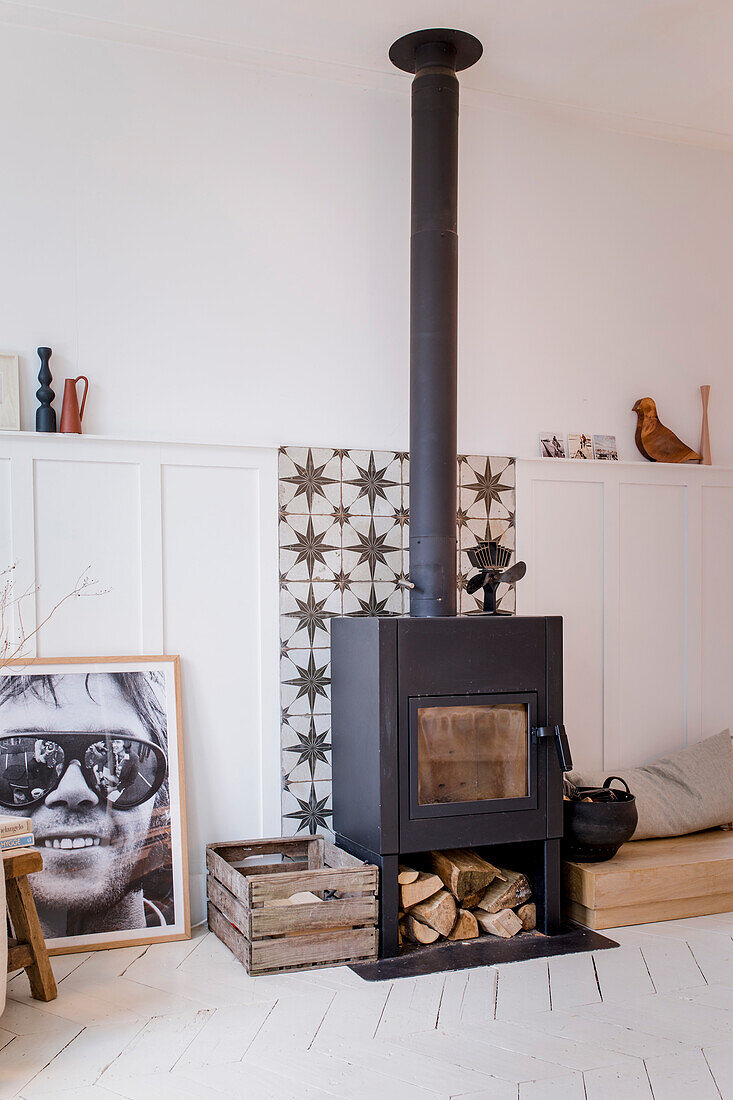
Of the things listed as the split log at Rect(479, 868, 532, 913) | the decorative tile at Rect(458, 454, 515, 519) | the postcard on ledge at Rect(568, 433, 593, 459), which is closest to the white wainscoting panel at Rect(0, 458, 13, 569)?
the decorative tile at Rect(458, 454, 515, 519)

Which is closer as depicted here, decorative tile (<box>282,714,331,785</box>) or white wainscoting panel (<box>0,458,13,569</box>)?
white wainscoting panel (<box>0,458,13,569</box>)

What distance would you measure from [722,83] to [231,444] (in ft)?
7.24

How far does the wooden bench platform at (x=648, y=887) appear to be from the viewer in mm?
3062

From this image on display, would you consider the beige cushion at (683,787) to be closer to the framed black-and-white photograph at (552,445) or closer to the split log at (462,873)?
the split log at (462,873)

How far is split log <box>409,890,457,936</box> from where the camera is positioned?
9.53ft

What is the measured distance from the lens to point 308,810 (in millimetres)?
3318

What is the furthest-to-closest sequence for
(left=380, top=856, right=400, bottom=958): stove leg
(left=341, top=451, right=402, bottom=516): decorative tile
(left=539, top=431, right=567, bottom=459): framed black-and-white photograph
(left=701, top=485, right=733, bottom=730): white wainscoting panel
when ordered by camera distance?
1. (left=701, top=485, right=733, bottom=730): white wainscoting panel
2. (left=539, top=431, right=567, bottom=459): framed black-and-white photograph
3. (left=341, top=451, right=402, bottom=516): decorative tile
4. (left=380, top=856, right=400, bottom=958): stove leg

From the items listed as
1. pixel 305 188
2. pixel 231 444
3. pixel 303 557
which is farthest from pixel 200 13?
pixel 303 557

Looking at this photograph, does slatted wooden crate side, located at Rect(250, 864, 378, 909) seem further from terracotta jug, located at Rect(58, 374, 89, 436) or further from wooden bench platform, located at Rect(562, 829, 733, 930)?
terracotta jug, located at Rect(58, 374, 89, 436)

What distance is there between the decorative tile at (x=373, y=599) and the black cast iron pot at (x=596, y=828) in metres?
0.88

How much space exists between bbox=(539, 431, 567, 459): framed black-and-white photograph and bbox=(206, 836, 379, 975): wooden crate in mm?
1652

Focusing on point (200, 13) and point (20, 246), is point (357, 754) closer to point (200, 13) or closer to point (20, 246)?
point (20, 246)

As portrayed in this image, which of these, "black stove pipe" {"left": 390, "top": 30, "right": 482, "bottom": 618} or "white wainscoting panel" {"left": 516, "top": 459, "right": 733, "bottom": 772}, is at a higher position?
"black stove pipe" {"left": 390, "top": 30, "right": 482, "bottom": 618}

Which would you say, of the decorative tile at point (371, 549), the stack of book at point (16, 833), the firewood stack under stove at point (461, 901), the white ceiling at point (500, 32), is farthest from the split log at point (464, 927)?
the white ceiling at point (500, 32)
